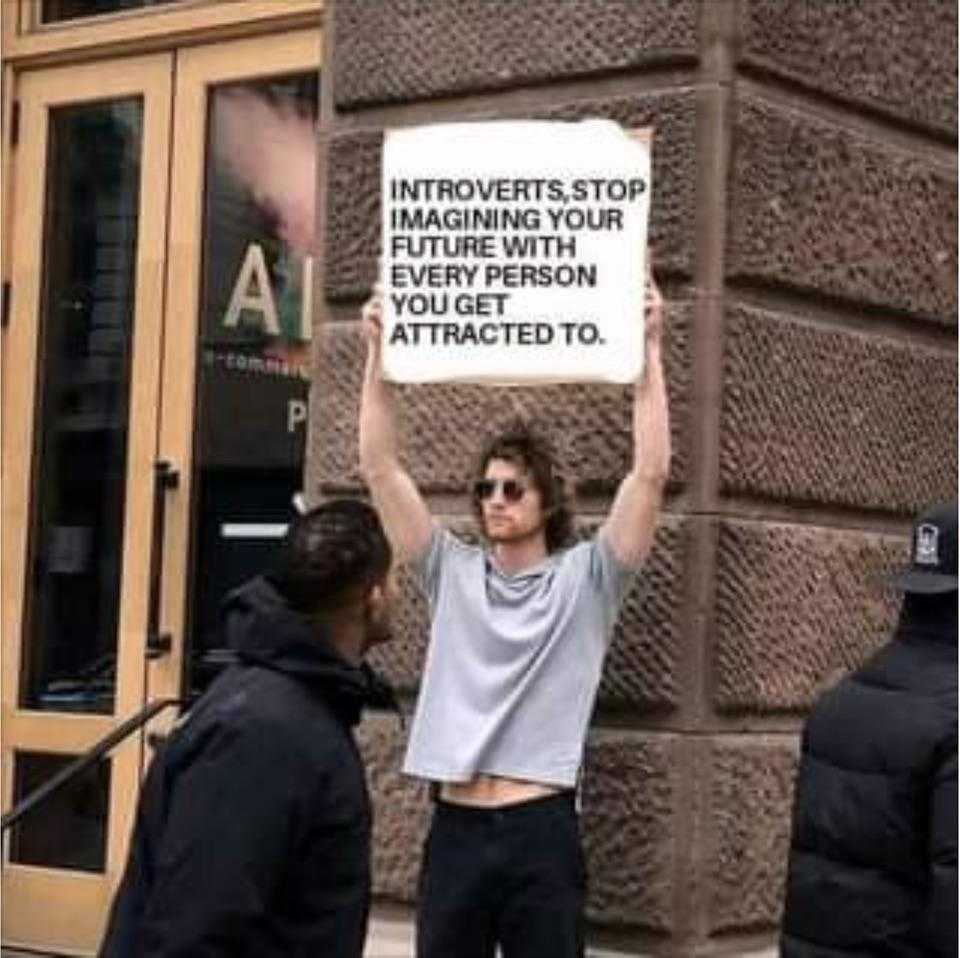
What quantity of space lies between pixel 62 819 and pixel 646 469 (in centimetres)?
296

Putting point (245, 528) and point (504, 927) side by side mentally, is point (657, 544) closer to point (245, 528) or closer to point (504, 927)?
point (504, 927)

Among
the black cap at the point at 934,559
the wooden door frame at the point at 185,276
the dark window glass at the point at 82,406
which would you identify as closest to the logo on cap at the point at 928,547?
the black cap at the point at 934,559

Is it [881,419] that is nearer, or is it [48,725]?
[881,419]

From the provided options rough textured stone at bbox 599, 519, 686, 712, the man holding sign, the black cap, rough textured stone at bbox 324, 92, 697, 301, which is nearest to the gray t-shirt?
the man holding sign

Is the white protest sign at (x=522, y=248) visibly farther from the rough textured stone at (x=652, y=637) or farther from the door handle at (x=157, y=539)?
the door handle at (x=157, y=539)

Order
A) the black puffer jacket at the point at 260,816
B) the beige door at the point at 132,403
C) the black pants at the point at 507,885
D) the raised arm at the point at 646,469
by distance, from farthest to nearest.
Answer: the beige door at the point at 132,403 < the raised arm at the point at 646,469 < the black pants at the point at 507,885 < the black puffer jacket at the point at 260,816

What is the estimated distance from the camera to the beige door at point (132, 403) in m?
6.64

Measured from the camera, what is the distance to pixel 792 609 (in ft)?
17.4

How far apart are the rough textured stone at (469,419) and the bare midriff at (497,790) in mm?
882

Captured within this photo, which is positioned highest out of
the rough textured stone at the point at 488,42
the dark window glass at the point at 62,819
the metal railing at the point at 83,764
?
the rough textured stone at the point at 488,42

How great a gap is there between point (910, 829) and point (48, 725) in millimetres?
4006

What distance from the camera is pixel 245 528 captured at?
6.63 m

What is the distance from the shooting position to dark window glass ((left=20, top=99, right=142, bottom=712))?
686 cm

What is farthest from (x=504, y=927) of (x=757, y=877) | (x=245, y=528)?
(x=245, y=528)
